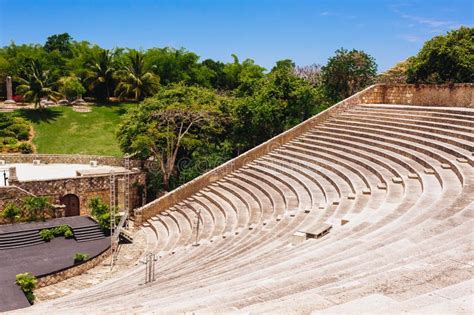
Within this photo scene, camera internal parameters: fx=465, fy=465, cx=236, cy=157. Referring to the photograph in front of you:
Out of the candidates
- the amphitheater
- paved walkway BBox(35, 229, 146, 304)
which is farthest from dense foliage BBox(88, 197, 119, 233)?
paved walkway BBox(35, 229, 146, 304)

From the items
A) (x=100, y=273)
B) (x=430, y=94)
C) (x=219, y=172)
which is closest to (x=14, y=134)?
(x=219, y=172)

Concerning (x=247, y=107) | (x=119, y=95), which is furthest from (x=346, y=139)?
(x=119, y=95)

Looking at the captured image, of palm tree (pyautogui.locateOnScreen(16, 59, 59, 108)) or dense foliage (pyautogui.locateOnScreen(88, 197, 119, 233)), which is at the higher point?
palm tree (pyautogui.locateOnScreen(16, 59, 59, 108))

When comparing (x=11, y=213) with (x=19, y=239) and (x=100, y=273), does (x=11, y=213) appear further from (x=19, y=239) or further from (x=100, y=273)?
(x=100, y=273)

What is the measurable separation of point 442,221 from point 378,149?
9.16 meters

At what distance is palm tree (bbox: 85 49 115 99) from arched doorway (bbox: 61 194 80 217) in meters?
25.0

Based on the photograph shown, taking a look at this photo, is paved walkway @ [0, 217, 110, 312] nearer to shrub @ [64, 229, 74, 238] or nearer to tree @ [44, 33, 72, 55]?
shrub @ [64, 229, 74, 238]

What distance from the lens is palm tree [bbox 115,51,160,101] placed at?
4669 cm

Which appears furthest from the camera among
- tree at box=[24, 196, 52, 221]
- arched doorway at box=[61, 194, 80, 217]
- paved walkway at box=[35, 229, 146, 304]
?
arched doorway at box=[61, 194, 80, 217]

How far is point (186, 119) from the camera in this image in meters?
27.1

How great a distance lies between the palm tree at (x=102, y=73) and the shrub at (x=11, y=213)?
27180 mm

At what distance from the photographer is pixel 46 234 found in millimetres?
20219

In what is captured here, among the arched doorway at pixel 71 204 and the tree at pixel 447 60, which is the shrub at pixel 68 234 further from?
the tree at pixel 447 60

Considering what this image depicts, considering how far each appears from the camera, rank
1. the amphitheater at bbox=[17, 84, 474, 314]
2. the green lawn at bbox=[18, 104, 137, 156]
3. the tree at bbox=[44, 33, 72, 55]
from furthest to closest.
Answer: the tree at bbox=[44, 33, 72, 55] → the green lawn at bbox=[18, 104, 137, 156] → the amphitheater at bbox=[17, 84, 474, 314]
